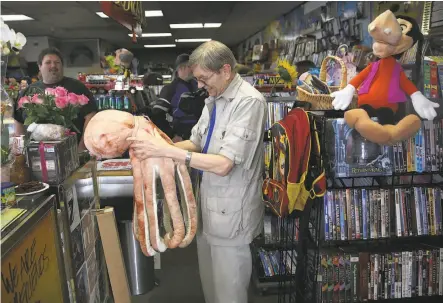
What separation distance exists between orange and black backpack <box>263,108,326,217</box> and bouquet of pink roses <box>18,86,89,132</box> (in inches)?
39.9

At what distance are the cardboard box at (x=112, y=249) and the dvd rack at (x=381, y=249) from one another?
1102 millimetres

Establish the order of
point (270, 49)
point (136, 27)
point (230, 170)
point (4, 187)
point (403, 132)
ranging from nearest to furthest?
1. point (4, 187)
2. point (230, 170)
3. point (403, 132)
4. point (136, 27)
5. point (270, 49)

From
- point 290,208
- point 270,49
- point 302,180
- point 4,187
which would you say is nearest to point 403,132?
point 302,180

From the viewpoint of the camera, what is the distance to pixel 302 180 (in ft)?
6.41

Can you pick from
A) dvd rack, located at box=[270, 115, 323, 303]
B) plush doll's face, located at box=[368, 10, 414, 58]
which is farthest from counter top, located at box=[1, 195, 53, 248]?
plush doll's face, located at box=[368, 10, 414, 58]

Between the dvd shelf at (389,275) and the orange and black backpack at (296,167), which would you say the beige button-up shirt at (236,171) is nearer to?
the orange and black backpack at (296,167)

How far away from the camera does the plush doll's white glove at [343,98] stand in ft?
6.51

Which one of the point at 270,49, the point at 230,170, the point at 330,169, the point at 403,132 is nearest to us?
the point at 230,170

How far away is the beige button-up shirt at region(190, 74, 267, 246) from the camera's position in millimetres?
1741

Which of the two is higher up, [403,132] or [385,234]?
[403,132]

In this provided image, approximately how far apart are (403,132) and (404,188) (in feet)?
1.56

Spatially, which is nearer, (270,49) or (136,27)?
(136,27)

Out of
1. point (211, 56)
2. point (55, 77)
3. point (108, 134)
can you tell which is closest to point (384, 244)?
point (211, 56)

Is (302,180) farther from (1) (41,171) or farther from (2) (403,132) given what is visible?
(1) (41,171)
